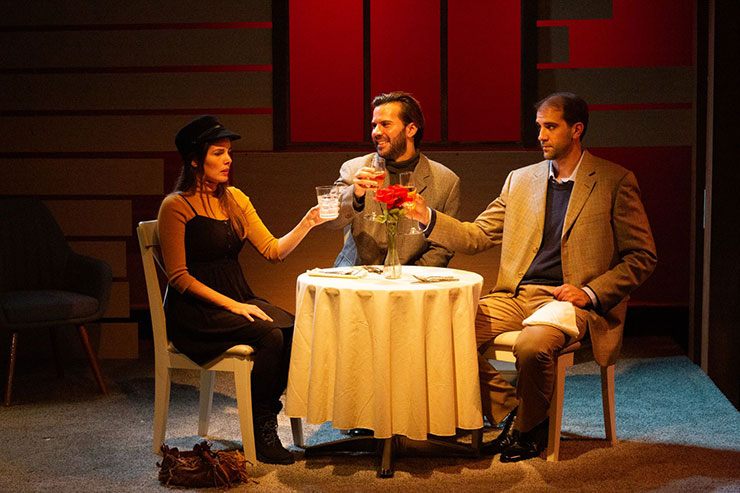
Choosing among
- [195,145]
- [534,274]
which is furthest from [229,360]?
[534,274]

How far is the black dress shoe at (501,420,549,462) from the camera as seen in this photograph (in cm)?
352

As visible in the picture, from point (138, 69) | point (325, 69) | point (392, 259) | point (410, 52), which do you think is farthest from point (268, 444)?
point (410, 52)

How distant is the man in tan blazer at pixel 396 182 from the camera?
4172 mm

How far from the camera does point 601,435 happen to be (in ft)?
12.7

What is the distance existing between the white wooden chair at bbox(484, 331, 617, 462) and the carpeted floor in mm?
64

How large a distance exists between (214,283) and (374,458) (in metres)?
0.99

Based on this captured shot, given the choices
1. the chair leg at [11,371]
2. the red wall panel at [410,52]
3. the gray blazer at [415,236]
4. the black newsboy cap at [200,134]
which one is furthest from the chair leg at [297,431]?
the red wall panel at [410,52]

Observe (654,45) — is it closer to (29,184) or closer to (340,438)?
(340,438)

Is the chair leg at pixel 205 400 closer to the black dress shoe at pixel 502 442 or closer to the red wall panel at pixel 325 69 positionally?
the black dress shoe at pixel 502 442

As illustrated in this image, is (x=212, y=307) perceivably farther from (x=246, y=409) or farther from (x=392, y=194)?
(x=392, y=194)

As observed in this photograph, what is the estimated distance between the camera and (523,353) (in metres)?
3.40

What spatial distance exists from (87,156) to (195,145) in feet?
7.70

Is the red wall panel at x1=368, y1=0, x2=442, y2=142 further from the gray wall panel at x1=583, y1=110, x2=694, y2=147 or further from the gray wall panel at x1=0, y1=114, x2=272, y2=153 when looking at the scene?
the gray wall panel at x1=583, y1=110, x2=694, y2=147

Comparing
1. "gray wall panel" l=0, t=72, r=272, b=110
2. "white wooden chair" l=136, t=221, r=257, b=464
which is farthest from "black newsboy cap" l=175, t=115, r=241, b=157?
"gray wall panel" l=0, t=72, r=272, b=110
